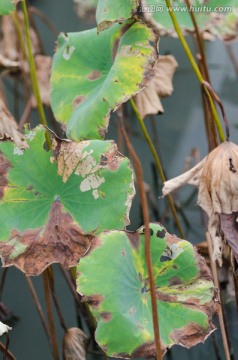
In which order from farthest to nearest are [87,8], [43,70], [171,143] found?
Answer: [87,8] < [171,143] < [43,70]

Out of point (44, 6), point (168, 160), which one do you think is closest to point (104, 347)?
point (168, 160)

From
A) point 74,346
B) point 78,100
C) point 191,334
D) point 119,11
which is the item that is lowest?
point 74,346

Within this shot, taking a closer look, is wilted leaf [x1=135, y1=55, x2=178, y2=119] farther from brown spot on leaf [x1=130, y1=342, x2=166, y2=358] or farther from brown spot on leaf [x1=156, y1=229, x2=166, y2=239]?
brown spot on leaf [x1=130, y1=342, x2=166, y2=358]

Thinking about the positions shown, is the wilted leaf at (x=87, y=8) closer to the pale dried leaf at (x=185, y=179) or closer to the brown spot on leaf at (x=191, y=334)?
the pale dried leaf at (x=185, y=179)

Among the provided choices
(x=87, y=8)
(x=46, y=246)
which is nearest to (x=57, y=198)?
(x=46, y=246)

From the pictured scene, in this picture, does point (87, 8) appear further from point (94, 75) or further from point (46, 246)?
point (46, 246)

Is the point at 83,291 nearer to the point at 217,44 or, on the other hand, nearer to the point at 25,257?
the point at 25,257

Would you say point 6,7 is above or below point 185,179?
above
